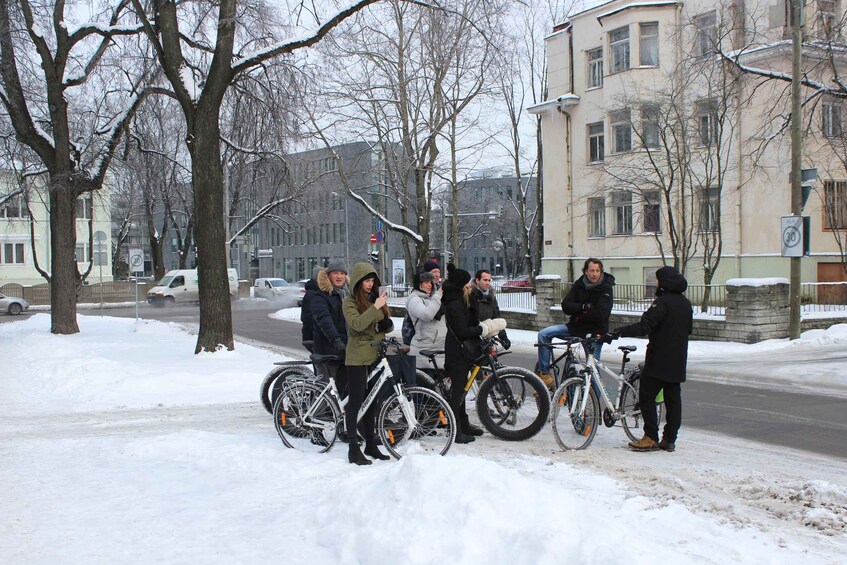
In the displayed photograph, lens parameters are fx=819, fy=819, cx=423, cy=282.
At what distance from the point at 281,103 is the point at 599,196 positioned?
1929 cm

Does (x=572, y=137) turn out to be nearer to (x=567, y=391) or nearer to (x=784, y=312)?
(x=784, y=312)

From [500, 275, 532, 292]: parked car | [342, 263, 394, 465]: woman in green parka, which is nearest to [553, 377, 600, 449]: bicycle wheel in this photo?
[342, 263, 394, 465]: woman in green parka

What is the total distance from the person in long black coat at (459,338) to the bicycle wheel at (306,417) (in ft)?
4.19

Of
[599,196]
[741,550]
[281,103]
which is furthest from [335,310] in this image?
[599,196]

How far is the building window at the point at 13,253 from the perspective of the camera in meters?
66.3

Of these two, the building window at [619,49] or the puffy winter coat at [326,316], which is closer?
the puffy winter coat at [326,316]

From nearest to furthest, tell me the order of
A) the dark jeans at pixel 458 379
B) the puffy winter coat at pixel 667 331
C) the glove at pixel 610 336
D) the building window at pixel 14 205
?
the puffy winter coat at pixel 667 331, the glove at pixel 610 336, the dark jeans at pixel 458 379, the building window at pixel 14 205

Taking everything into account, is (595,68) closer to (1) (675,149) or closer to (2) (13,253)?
(1) (675,149)

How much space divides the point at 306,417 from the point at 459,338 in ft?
5.69

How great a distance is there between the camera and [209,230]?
15617 millimetres

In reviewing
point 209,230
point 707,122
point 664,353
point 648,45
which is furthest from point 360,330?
point 648,45

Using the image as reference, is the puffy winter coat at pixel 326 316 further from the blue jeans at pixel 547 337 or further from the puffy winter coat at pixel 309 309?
the blue jeans at pixel 547 337

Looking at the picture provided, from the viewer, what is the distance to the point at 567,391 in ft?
26.6

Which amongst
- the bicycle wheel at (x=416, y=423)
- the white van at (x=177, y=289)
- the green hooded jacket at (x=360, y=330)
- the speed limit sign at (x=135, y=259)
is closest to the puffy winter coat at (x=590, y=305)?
the bicycle wheel at (x=416, y=423)
